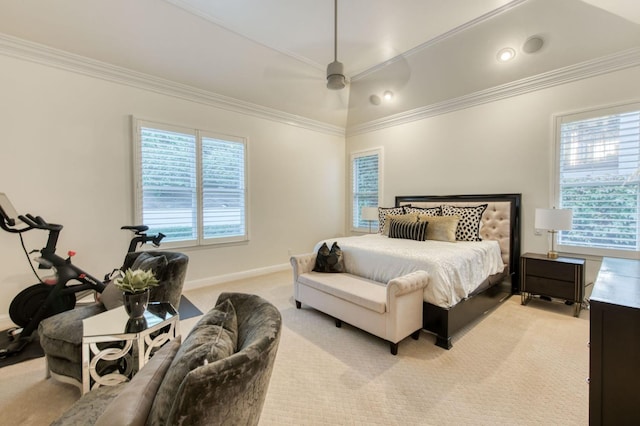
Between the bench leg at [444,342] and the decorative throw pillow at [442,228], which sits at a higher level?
the decorative throw pillow at [442,228]

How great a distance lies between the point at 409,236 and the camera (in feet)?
12.3

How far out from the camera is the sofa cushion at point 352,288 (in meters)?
2.46

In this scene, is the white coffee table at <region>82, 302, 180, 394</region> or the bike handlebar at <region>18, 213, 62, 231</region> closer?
the white coffee table at <region>82, 302, 180, 394</region>

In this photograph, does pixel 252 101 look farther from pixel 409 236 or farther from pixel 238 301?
pixel 238 301

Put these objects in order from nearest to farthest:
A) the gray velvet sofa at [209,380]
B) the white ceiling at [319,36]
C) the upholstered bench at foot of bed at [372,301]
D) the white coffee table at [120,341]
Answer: the gray velvet sofa at [209,380]
the white coffee table at [120,341]
the upholstered bench at foot of bed at [372,301]
the white ceiling at [319,36]

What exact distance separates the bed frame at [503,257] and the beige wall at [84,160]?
3108 mm

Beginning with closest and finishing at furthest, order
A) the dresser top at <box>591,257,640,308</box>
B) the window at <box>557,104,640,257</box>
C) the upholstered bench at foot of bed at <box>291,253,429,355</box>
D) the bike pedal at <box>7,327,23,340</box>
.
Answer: the dresser top at <box>591,257,640,308</box> < the upholstered bench at foot of bed at <box>291,253,429,355</box> < the bike pedal at <box>7,327,23,340</box> < the window at <box>557,104,640,257</box>

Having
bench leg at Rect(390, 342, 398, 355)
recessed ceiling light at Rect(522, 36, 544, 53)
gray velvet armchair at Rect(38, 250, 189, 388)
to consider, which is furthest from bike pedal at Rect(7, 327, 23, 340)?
recessed ceiling light at Rect(522, 36, 544, 53)

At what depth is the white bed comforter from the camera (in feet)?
8.36

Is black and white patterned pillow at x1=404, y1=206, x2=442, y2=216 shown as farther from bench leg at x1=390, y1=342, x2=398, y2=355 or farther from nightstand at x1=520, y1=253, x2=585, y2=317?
bench leg at x1=390, y1=342, x2=398, y2=355

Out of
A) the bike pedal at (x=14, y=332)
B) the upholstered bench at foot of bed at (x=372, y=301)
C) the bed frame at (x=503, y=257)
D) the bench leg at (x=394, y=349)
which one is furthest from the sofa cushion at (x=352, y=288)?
the bike pedal at (x=14, y=332)

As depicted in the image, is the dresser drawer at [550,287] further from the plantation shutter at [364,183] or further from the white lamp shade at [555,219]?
the plantation shutter at [364,183]

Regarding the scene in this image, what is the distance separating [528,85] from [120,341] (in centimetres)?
521

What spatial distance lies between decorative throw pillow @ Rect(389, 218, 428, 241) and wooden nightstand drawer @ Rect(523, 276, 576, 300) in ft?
4.48
